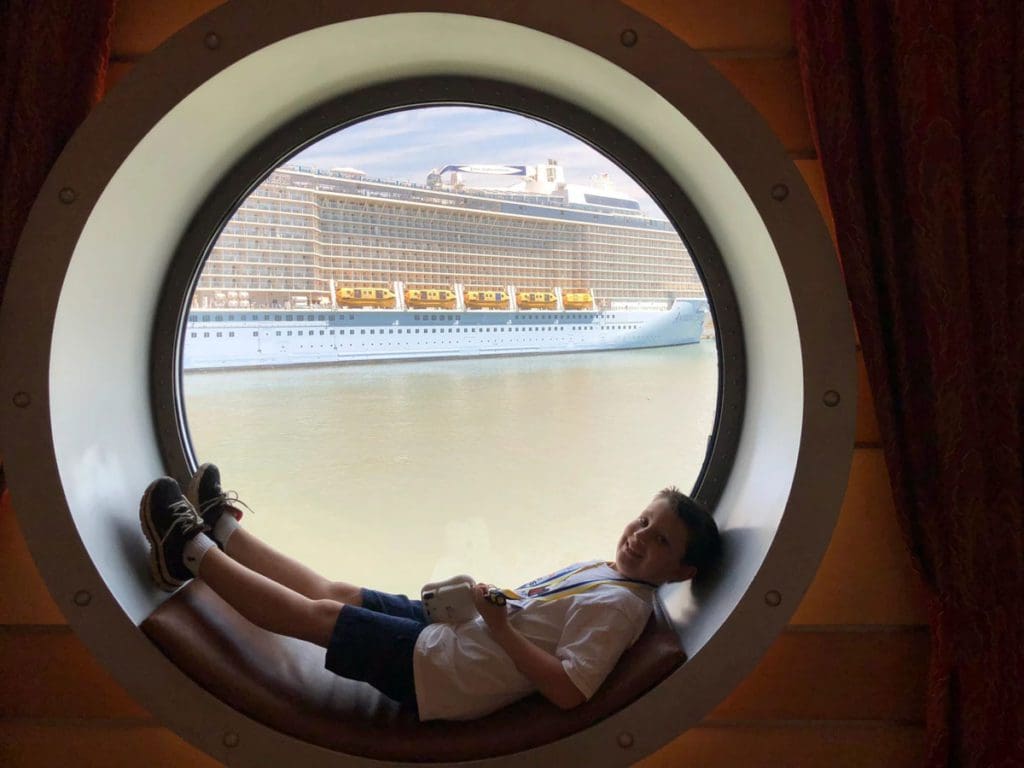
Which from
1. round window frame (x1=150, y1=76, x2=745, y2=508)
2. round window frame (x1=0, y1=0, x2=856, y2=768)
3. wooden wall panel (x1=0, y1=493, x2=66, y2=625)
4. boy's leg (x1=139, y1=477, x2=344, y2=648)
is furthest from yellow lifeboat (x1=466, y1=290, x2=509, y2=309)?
wooden wall panel (x1=0, y1=493, x2=66, y2=625)

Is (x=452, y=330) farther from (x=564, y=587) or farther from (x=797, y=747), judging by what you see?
(x=797, y=747)

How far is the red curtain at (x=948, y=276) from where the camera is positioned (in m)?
1.44

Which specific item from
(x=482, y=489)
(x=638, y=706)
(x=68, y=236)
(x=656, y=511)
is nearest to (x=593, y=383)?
(x=482, y=489)

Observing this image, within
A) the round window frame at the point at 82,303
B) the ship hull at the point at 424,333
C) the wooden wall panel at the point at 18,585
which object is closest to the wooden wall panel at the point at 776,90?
the round window frame at the point at 82,303

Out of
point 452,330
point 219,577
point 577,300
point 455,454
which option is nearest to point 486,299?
point 452,330

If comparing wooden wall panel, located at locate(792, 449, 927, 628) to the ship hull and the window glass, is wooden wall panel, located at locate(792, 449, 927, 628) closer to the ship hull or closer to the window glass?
the window glass

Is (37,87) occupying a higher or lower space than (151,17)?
lower

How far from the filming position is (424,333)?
2.71m

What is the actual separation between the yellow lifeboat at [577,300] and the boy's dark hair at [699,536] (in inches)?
44.6

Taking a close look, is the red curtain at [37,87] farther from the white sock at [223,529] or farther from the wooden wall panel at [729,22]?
the wooden wall panel at [729,22]

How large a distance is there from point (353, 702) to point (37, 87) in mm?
1382

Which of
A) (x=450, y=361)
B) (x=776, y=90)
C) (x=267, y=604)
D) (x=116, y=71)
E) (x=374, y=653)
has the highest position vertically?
(x=116, y=71)

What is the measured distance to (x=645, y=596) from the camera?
1.68 metres

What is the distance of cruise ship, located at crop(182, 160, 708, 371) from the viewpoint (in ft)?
7.89
